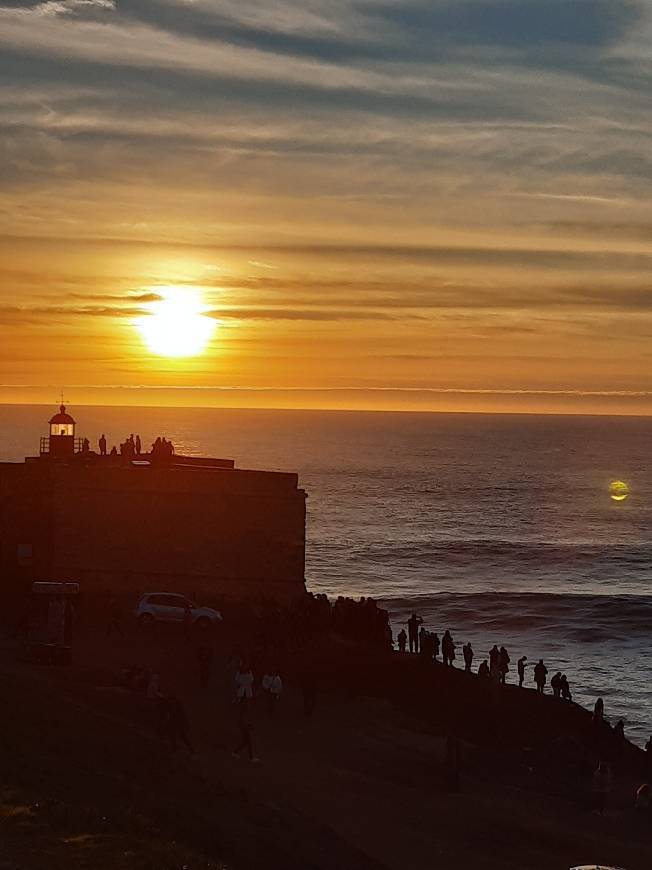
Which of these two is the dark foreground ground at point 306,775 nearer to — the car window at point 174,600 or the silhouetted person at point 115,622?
the silhouetted person at point 115,622

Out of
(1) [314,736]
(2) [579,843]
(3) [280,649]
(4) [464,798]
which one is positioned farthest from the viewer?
(3) [280,649]

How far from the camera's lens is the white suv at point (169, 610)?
3419 cm

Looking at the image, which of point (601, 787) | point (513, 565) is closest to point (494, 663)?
point (601, 787)

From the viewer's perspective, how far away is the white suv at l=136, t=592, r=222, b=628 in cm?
3419

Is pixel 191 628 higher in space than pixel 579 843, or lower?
higher

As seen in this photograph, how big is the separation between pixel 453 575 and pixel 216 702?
175 ft

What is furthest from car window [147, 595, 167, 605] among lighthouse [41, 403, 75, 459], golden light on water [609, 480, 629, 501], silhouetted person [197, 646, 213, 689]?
golden light on water [609, 480, 629, 501]

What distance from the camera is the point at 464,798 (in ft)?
77.0

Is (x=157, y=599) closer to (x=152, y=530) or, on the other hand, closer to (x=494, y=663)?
(x=152, y=530)

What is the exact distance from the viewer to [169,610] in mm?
34281

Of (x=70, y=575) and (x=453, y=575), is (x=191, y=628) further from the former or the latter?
(x=453, y=575)

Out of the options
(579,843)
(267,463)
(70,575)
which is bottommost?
(579,843)

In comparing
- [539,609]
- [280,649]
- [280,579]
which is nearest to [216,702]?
[280,649]

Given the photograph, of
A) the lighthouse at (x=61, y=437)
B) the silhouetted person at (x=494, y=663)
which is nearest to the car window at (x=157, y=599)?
the silhouetted person at (x=494, y=663)
